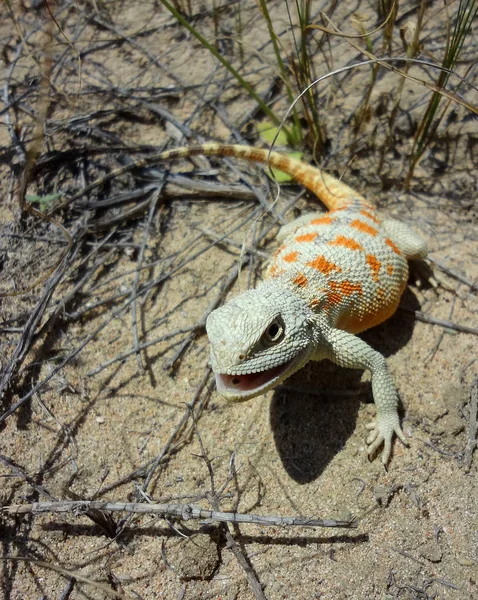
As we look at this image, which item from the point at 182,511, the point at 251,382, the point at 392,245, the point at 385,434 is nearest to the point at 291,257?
the point at 392,245

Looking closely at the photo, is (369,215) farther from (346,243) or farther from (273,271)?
(273,271)

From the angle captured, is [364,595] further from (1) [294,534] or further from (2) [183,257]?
(2) [183,257]

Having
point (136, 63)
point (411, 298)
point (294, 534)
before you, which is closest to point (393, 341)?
point (411, 298)

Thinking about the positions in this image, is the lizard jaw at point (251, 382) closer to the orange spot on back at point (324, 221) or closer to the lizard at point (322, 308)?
the lizard at point (322, 308)

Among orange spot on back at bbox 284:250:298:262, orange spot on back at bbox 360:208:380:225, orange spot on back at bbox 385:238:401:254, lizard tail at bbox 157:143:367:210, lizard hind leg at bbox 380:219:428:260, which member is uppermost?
lizard tail at bbox 157:143:367:210

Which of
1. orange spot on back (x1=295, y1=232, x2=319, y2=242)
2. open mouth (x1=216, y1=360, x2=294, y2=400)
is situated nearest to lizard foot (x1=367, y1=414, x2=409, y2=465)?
open mouth (x1=216, y1=360, x2=294, y2=400)

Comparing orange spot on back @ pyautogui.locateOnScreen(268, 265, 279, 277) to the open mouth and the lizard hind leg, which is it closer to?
the open mouth

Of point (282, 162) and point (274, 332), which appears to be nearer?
point (274, 332)

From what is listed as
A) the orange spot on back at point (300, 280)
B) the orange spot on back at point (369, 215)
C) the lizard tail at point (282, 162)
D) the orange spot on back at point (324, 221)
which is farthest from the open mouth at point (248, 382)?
the lizard tail at point (282, 162)
